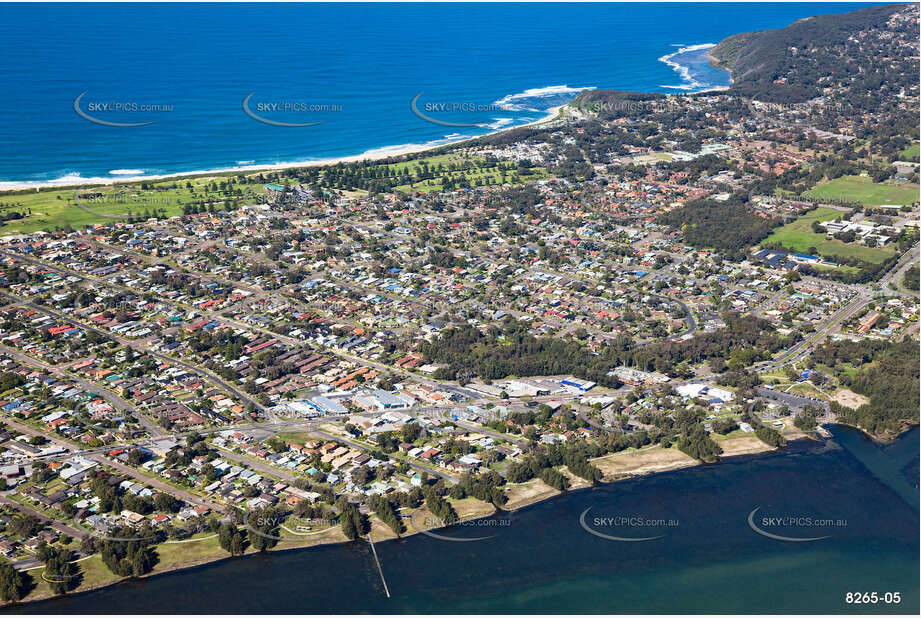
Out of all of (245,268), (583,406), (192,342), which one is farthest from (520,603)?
(245,268)

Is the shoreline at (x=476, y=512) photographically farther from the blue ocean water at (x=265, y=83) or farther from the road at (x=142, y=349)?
the blue ocean water at (x=265, y=83)

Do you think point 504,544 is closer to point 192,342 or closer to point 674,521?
point 674,521

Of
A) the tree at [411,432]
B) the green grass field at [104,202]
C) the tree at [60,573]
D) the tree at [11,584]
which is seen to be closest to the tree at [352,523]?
the tree at [411,432]

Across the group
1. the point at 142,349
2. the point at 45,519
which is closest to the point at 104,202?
the point at 142,349

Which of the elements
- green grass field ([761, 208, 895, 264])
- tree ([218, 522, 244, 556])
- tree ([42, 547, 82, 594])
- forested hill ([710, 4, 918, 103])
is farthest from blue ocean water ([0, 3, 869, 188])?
tree ([218, 522, 244, 556])

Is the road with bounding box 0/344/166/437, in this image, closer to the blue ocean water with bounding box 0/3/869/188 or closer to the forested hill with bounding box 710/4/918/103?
the blue ocean water with bounding box 0/3/869/188
